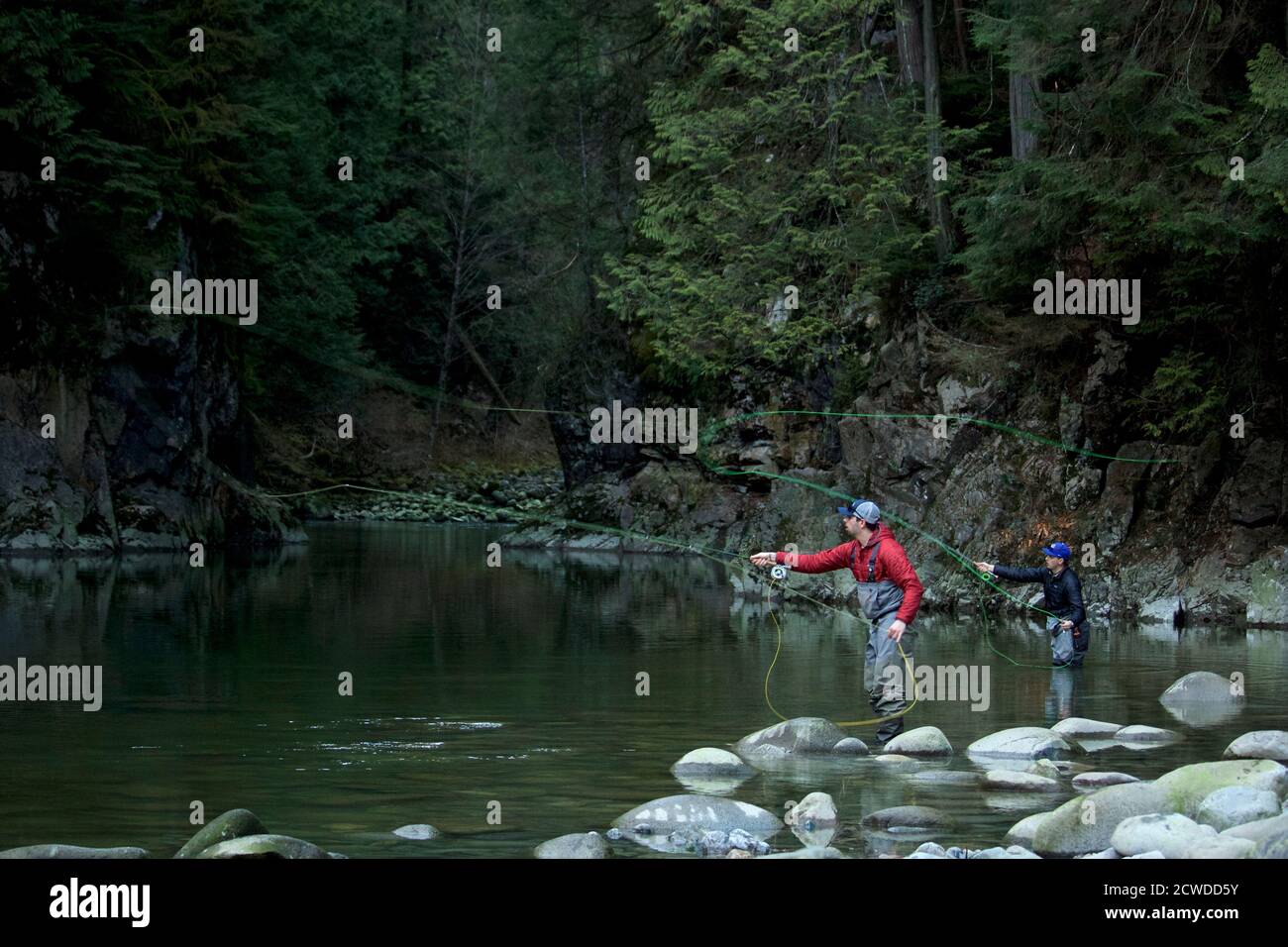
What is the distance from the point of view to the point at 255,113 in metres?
37.7

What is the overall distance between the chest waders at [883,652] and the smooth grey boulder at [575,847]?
14.5ft

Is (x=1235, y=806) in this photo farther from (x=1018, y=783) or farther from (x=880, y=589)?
(x=880, y=589)

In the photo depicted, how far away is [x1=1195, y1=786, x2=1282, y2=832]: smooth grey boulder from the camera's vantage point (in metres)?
9.27

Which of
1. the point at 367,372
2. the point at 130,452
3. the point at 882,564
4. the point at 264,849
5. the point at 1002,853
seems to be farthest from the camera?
the point at 367,372

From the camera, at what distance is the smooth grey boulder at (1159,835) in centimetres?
842

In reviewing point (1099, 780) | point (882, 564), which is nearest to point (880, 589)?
point (882, 564)

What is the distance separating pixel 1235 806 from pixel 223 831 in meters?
5.92

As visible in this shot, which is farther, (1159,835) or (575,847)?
(575,847)

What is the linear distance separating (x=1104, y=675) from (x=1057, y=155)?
8207 mm

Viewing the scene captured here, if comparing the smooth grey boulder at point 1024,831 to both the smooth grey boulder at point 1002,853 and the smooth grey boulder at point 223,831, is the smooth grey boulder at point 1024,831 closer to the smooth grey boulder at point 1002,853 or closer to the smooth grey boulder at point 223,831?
the smooth grey boulder at point 1002,853

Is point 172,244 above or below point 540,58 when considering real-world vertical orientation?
below

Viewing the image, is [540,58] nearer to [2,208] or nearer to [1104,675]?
[2,208]

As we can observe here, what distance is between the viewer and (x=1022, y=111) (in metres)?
25.0
